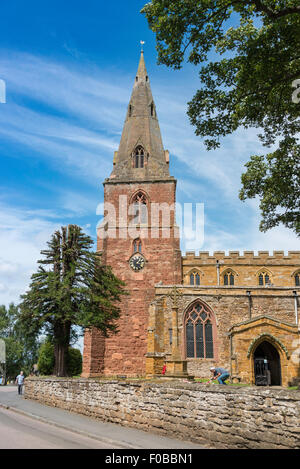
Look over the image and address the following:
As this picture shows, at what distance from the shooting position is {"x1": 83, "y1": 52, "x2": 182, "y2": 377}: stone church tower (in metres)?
29.0

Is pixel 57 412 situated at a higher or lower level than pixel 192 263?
lower

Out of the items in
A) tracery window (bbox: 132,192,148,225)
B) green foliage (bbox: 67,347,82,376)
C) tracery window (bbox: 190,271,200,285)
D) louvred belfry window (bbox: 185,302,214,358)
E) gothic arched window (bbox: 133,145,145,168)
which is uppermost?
gothic arched window (bbox: 133,145,145,168)

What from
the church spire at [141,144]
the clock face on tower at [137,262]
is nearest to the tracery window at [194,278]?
the clock face on tower at [137,262]

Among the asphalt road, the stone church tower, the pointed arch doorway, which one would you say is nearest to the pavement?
the asphalt road

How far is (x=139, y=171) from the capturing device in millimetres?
34906

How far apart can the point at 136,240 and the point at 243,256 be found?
9.69 meters

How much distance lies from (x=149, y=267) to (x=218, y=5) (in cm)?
2299

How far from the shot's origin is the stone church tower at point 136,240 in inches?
1144

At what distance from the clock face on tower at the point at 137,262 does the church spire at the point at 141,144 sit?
288 inches

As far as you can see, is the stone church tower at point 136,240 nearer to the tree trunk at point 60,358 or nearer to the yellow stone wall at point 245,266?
the yellow stone wall at point 245,266

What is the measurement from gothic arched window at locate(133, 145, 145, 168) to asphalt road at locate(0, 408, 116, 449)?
90.3ft

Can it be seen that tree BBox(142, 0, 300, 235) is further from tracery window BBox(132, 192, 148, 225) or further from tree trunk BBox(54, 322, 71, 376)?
tracery window BBox(132, 192, 148, 225)
